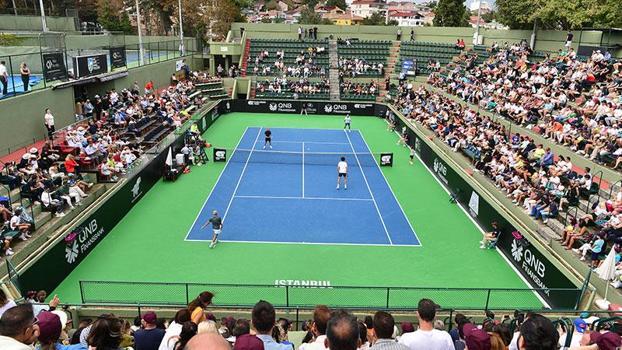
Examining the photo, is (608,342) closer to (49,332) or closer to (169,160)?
(49,332)

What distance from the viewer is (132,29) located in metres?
72.4

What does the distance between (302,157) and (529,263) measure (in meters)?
17.1

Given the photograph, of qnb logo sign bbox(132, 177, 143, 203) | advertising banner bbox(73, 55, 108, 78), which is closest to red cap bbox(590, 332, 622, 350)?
qnb logo sign bbox(132, 177, 143, 203)

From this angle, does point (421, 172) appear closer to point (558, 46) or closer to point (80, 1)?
point (558, 46)

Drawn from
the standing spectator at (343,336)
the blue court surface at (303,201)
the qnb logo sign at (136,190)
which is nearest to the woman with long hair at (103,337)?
the standing spectator at (343,336)

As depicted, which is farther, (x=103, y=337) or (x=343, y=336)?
(x=103, y=337)

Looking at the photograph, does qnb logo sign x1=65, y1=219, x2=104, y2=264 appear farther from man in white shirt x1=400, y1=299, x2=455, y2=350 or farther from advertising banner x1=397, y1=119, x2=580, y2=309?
advertising banner x1=397, y1=119, x2=580, y2=309

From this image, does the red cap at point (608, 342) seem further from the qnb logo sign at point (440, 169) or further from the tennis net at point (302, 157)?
the tennis net at point (302, 157)

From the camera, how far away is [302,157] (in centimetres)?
3073

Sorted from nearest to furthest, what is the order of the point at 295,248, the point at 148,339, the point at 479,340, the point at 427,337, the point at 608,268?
1. the point at 427,337
2. the point at 479,340
3. the point at 148,339
4. the point at 608,268
5. the point at 295,248

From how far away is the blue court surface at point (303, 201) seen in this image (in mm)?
19016

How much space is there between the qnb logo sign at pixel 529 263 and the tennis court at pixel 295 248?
16.6 inches

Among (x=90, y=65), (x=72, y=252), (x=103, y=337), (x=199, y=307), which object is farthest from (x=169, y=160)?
(x=103, y=337)

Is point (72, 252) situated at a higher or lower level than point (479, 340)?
lower
